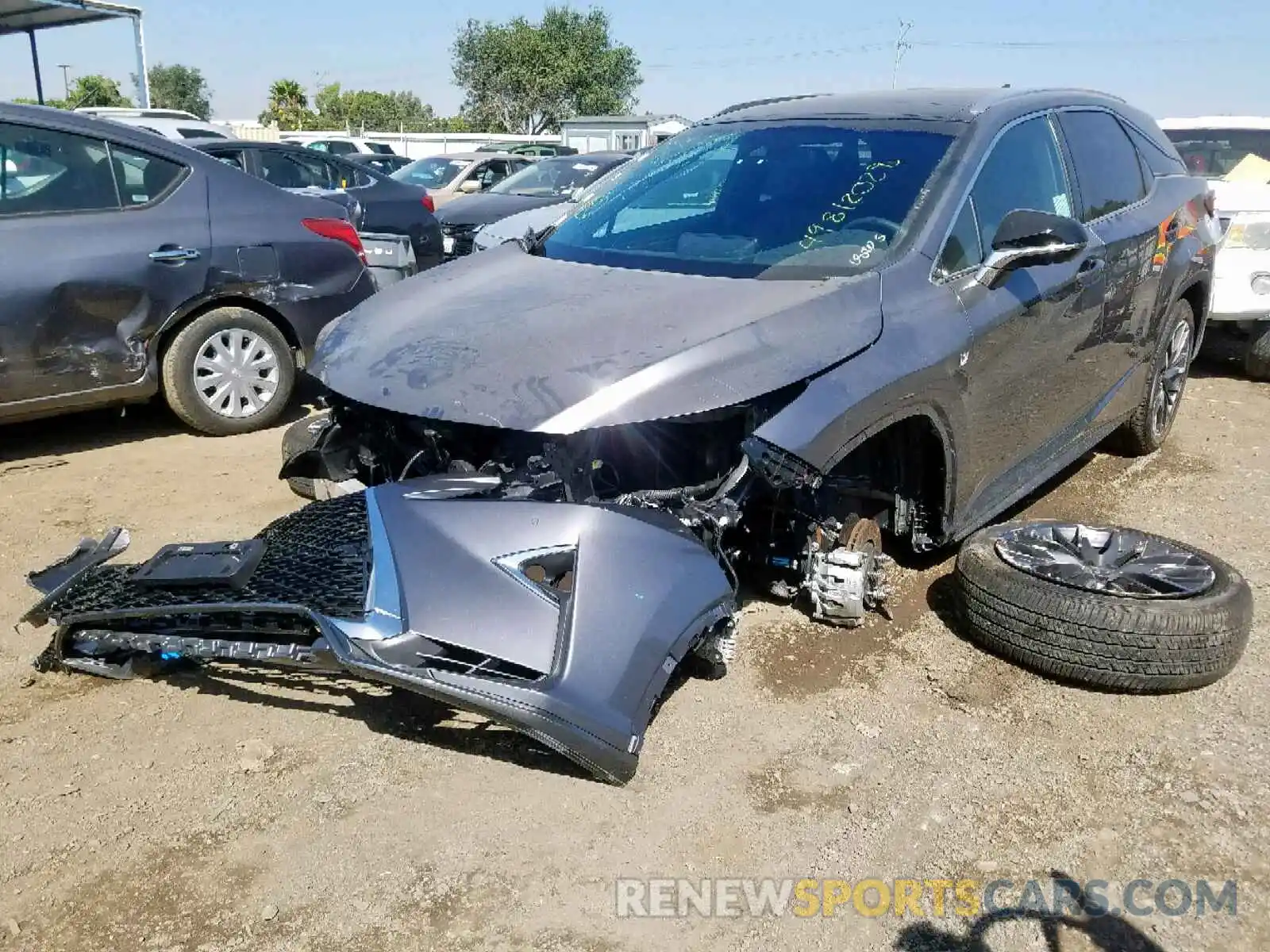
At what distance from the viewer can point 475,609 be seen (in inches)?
99.2

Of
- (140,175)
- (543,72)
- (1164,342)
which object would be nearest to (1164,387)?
(1164,342)

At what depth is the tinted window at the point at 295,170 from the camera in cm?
991

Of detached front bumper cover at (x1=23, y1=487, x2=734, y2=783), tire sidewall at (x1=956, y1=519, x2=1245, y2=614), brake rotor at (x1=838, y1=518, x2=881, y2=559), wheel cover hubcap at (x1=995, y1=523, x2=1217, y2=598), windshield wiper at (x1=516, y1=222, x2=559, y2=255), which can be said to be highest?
windshield wiper at (x1=516, y1=222, x2=559, y2=255)

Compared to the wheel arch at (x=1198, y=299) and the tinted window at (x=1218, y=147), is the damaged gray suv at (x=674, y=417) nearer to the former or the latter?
the wheel arch at (x=1198, y=299)

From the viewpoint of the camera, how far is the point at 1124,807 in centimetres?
278

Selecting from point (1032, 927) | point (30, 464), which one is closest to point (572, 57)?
point (30, 464)

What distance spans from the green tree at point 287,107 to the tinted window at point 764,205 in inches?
2301

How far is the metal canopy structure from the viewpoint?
1872 cm

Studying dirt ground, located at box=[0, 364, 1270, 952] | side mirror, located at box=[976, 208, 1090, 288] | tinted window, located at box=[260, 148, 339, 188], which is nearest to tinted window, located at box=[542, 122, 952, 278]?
side mirror, located at box=[976, 208, 1090, 288]

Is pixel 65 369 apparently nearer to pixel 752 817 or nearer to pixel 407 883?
pixel 407 883

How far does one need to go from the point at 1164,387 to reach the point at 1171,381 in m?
0.11

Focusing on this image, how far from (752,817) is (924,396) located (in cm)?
142

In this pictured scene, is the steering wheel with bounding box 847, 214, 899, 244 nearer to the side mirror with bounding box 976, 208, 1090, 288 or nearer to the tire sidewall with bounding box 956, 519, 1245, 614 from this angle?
the side mirror with bounding box 976, 208, 1090, 288

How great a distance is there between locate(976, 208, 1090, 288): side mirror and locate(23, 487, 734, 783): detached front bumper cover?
159 cm
